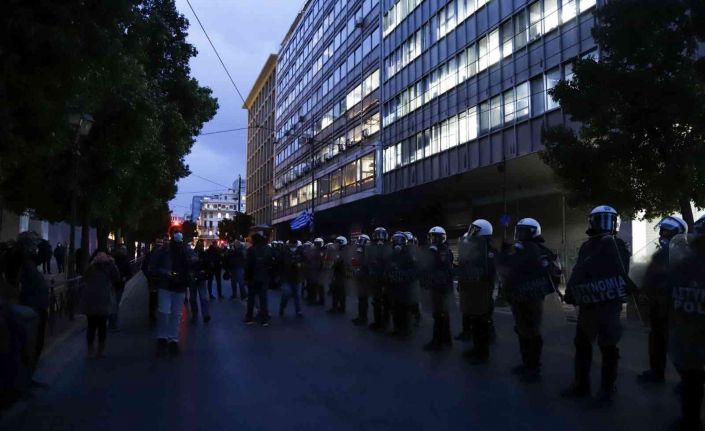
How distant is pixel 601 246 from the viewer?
5.80 metres

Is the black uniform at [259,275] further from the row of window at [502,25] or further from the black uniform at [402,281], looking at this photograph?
the row of window at [502,25]

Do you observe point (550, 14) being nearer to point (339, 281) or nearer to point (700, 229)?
point (339, 281)

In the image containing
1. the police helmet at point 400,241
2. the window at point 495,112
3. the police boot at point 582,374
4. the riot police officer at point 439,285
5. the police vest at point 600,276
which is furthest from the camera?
the window at point 495,112

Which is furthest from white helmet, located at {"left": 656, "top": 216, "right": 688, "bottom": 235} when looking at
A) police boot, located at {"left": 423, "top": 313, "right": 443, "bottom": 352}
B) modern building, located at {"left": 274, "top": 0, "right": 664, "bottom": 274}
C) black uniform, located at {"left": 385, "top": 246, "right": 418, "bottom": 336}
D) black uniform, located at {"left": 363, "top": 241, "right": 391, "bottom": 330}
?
modern building, located at {"left": 274, "top": 0, "right": 664, "bottom": 274}

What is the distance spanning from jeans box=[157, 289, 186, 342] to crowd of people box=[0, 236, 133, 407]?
0.68m

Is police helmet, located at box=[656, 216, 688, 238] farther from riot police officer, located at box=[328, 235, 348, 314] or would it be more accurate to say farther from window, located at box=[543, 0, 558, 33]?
window, located at box=[543, 0, 558, 33]

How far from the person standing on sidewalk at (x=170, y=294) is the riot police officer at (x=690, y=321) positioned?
6.20 m

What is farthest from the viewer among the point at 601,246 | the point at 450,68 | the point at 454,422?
the point at 450,68

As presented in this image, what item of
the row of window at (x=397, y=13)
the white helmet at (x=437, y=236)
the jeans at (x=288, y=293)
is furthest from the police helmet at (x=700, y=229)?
the row of window at (x=397, y=13)

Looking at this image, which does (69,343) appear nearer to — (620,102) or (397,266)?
(397,266)

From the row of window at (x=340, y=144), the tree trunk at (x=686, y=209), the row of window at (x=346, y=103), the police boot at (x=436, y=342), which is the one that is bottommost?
the police boot at (x=436, y=342)

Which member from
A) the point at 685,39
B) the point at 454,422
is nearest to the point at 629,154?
the point at 685,39

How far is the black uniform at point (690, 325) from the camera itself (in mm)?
4242

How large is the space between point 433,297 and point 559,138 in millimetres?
6456
